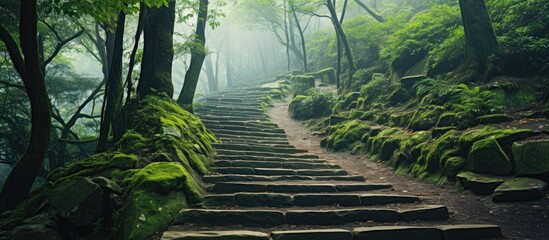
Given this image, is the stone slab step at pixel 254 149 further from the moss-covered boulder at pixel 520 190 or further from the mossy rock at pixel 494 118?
the moss-covered boulder at pixel 520 190

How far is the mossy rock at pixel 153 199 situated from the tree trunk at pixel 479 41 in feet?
27.8

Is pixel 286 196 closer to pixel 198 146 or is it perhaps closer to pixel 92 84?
pixel 198 146

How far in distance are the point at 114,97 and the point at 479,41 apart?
975 cm

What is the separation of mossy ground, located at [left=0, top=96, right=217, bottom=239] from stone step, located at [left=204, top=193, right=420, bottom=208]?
1.40 feet

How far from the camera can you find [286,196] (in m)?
5.18

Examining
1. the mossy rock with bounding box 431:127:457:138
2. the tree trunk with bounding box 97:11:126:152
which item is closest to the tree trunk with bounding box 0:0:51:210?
the tree trunk with bounding box 97:11:126:152

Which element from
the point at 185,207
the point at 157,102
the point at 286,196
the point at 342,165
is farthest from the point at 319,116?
the point at 185,207

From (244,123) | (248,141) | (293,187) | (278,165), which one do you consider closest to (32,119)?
(293,187)

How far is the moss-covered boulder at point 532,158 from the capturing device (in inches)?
185

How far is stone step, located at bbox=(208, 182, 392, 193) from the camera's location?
555cm

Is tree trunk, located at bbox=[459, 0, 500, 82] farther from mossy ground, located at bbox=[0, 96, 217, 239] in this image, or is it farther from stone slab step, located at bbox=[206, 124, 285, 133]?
mossy ground, located at bbox=[0, 96, 217, 239]

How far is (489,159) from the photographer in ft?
17.6

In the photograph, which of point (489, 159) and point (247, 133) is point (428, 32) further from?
point (489, 159)

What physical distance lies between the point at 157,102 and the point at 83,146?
8138 mm
